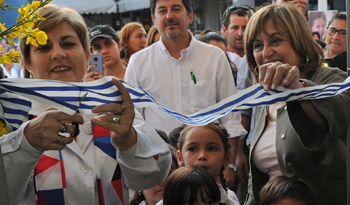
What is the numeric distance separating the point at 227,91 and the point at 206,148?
39.6 inches

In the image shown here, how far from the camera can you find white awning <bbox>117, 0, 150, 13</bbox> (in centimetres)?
1592

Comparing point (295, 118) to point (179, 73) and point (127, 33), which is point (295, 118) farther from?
point (127, 33)

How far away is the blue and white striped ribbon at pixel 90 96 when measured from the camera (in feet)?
5.34

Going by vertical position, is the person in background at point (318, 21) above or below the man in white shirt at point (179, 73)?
above

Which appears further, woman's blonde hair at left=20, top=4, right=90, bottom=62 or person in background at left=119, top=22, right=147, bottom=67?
person in background at left=119, top=22, right=147, bottom=67

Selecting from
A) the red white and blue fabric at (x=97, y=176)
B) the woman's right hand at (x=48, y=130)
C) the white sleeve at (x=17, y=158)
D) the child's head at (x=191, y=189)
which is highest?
the woman's right hand at (x=48, y=130)

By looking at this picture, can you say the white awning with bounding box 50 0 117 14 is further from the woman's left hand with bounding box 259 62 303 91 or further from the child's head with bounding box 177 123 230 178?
the woman's left hand with bounding box 259 62 303 91

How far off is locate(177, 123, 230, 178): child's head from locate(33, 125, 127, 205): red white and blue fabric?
94 centimetres

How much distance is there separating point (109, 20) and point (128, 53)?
13854 millimetres

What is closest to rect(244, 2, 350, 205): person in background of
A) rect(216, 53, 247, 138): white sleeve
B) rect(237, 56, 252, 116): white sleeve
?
rect(216, 53, 247, 138): white sleeve

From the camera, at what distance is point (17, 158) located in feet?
5.49

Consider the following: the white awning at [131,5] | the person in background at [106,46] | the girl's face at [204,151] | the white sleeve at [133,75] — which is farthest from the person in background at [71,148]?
the white awning at [131,5]

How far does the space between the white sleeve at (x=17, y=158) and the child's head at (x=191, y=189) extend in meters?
0.93

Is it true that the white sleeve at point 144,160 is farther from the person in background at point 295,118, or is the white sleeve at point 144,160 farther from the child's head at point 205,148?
the child's head at point 205,148
